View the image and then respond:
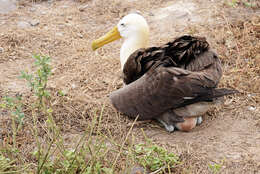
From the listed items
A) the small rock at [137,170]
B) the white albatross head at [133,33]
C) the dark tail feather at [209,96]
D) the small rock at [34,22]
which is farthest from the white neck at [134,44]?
the small rock at [34,22]

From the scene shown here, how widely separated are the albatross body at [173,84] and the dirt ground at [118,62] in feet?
0.53

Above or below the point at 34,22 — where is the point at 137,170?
below

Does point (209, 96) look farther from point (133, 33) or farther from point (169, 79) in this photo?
point (133, 33)

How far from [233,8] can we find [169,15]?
984mm

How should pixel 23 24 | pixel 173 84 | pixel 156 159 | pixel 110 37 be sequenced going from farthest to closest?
pixel 23 24 → pixel 110 37 → pixel 173 84 → pixel 156 159

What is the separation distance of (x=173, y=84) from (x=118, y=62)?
1613mm

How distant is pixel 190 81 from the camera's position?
3.45m

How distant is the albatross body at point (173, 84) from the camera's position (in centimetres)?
347

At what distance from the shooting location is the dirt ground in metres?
3.48

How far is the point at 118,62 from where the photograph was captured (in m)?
4.95

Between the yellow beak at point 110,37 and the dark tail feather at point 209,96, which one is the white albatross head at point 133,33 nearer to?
the yellow beak at point 110,37

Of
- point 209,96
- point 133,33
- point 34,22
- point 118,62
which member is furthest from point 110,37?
point 34,22

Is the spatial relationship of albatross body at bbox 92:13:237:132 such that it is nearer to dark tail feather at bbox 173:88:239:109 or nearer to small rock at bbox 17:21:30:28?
dark tail feather at bbox 173:88:239:109

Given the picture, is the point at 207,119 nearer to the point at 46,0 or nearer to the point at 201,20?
the point at 201,20
